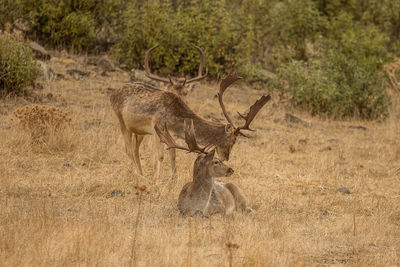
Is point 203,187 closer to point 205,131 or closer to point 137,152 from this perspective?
point 205,131

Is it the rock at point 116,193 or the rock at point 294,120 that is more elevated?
the rock at point 116,193

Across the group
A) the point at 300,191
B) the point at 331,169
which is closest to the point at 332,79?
the point at 331,169

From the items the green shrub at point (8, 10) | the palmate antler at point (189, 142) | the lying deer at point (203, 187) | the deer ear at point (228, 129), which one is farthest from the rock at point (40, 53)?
the lying deer at point (203, 187)

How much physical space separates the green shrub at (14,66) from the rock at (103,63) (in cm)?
469

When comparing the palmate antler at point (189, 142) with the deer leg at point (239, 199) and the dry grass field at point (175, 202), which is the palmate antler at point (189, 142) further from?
the dry grass field at point (175, 202)

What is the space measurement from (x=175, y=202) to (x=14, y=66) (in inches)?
295

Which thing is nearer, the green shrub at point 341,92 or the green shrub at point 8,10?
the green shrub at point 341,92

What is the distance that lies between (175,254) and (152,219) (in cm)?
146

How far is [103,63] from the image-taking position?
19.6 metres

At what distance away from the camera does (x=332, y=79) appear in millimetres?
17359

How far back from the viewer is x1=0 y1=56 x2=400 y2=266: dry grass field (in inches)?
235

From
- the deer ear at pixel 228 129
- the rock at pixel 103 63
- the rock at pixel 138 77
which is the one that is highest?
the deer ear at pixel 228 129

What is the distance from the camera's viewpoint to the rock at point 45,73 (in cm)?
1625

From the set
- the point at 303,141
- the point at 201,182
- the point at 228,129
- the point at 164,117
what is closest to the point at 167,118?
the point at 164,117
